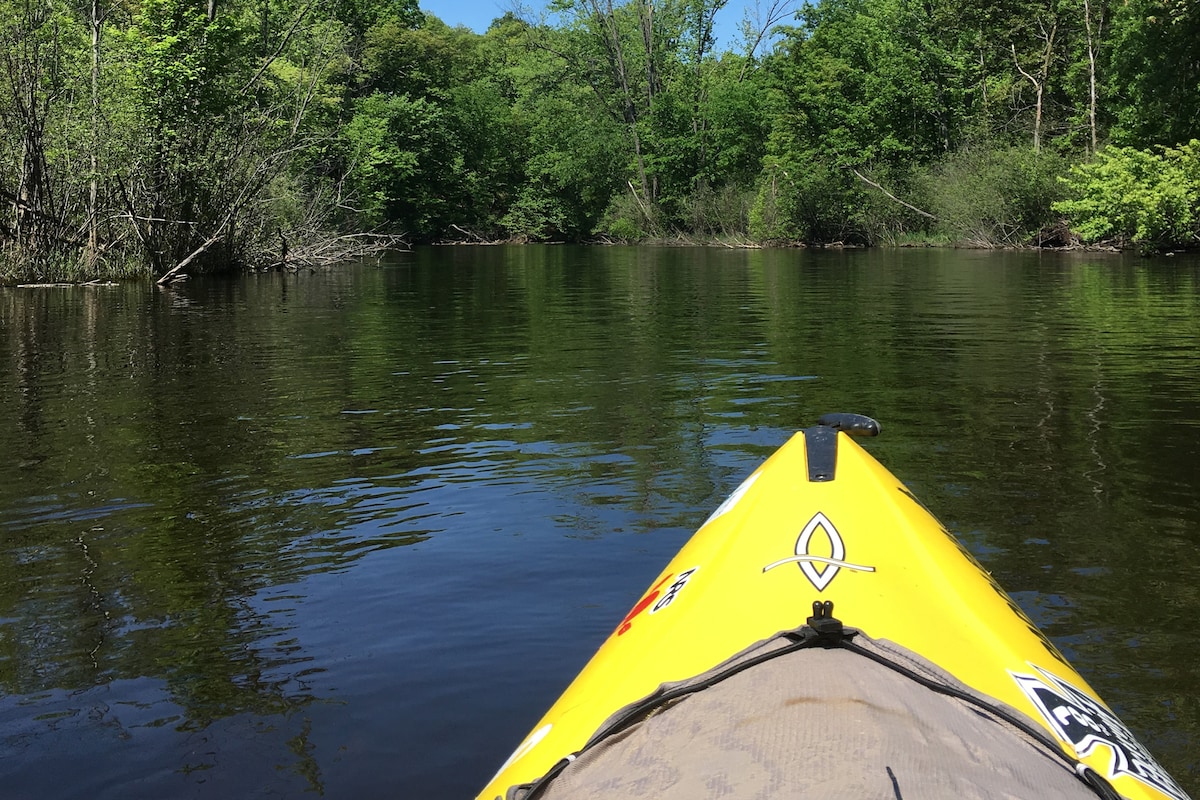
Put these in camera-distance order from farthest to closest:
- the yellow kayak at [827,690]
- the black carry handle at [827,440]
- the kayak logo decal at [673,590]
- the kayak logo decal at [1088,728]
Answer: the black carry handle at [827,440]
the kayak logo decal at [673,590]
the kayak logo decal at [1088,728]
the yellow kayak at [827,690]

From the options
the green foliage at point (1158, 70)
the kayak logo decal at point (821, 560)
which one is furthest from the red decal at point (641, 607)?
the green foliage at point (1158, 70)

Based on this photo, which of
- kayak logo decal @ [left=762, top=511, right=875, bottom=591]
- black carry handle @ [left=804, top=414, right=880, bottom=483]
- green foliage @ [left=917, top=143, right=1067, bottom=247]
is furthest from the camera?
green foliage @ [left=917, top=143, right=1067, bottom=247]

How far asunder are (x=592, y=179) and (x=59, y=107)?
42.5 meters

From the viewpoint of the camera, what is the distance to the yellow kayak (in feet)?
7.37

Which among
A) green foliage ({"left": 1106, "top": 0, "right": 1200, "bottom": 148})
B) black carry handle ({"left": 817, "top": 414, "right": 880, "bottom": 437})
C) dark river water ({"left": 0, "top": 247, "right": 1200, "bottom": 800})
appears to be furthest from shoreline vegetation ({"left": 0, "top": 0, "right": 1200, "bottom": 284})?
black carry handle ({"left": 817, "top": 414, "right": 880, "bottom": 437})

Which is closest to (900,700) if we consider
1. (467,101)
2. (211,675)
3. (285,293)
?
(211,675)

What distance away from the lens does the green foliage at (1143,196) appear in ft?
104

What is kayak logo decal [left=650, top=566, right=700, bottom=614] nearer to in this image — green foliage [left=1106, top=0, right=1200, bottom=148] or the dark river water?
the dark river water

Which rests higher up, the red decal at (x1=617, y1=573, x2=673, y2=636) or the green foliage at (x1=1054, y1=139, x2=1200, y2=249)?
the green foliage at (x1=1054, y1=139, x2=1200, y2=249)

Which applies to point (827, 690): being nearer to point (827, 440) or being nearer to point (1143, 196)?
point (827, 440)

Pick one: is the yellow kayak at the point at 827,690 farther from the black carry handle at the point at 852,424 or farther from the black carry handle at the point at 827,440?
the black carry handle at the point at 852,424

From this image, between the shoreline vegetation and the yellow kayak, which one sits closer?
the yellow kayak

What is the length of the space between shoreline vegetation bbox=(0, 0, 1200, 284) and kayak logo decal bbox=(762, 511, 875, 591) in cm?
2057

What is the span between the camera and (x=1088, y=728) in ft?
8.50
